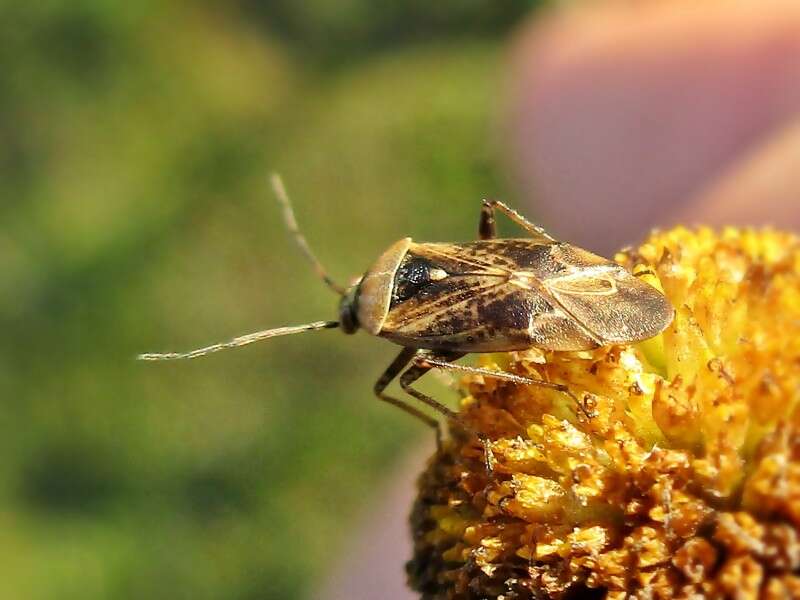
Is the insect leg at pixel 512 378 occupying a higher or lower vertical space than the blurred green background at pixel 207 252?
higher

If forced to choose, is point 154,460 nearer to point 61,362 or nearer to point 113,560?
point 113,560

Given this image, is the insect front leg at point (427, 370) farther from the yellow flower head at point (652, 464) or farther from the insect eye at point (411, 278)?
the insect eye at point (411, 278)

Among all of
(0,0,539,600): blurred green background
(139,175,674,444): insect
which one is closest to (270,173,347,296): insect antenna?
(139,175,674,444): insect

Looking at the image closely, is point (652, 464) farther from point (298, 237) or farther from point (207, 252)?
point (207, 252)

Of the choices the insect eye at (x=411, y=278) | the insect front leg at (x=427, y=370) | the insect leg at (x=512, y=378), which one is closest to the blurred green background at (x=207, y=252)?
the insect front leg at (x=427, y=370)

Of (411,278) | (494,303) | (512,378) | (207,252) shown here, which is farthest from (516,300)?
(207,252)

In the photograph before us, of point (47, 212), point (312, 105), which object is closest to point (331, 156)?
point (312, 105)
